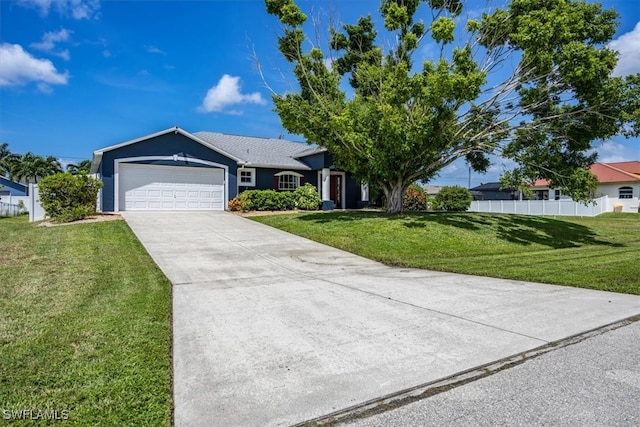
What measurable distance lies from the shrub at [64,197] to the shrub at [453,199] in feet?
67.4

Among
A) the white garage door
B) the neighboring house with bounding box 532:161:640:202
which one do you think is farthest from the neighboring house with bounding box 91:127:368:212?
the neighboring house with bounding box 532:161:640:202

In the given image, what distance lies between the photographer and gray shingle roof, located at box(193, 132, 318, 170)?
21781 millimetres

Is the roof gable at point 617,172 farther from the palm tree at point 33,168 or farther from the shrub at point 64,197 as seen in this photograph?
the palm tree at point 33,168

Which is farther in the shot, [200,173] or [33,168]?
[33,168]

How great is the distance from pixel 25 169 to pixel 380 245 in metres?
55.1

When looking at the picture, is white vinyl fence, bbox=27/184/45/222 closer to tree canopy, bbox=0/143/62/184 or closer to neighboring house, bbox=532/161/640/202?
neighboring house, bbox=532/161/640/202

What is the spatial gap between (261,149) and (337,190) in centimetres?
539

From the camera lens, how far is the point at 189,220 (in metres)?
15.1

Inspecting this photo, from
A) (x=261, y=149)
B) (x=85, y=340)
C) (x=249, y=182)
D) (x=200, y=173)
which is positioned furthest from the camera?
(x=261, y=149)

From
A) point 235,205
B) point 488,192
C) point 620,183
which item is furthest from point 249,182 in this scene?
point 488,192

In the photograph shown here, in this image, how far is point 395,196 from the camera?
1636 cm

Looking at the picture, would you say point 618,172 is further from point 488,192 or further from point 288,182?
point 288,182

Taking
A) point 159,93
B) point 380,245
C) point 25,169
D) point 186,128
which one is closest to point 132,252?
point 380,245

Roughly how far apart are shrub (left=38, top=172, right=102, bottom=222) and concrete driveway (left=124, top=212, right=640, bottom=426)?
25.7 ft
